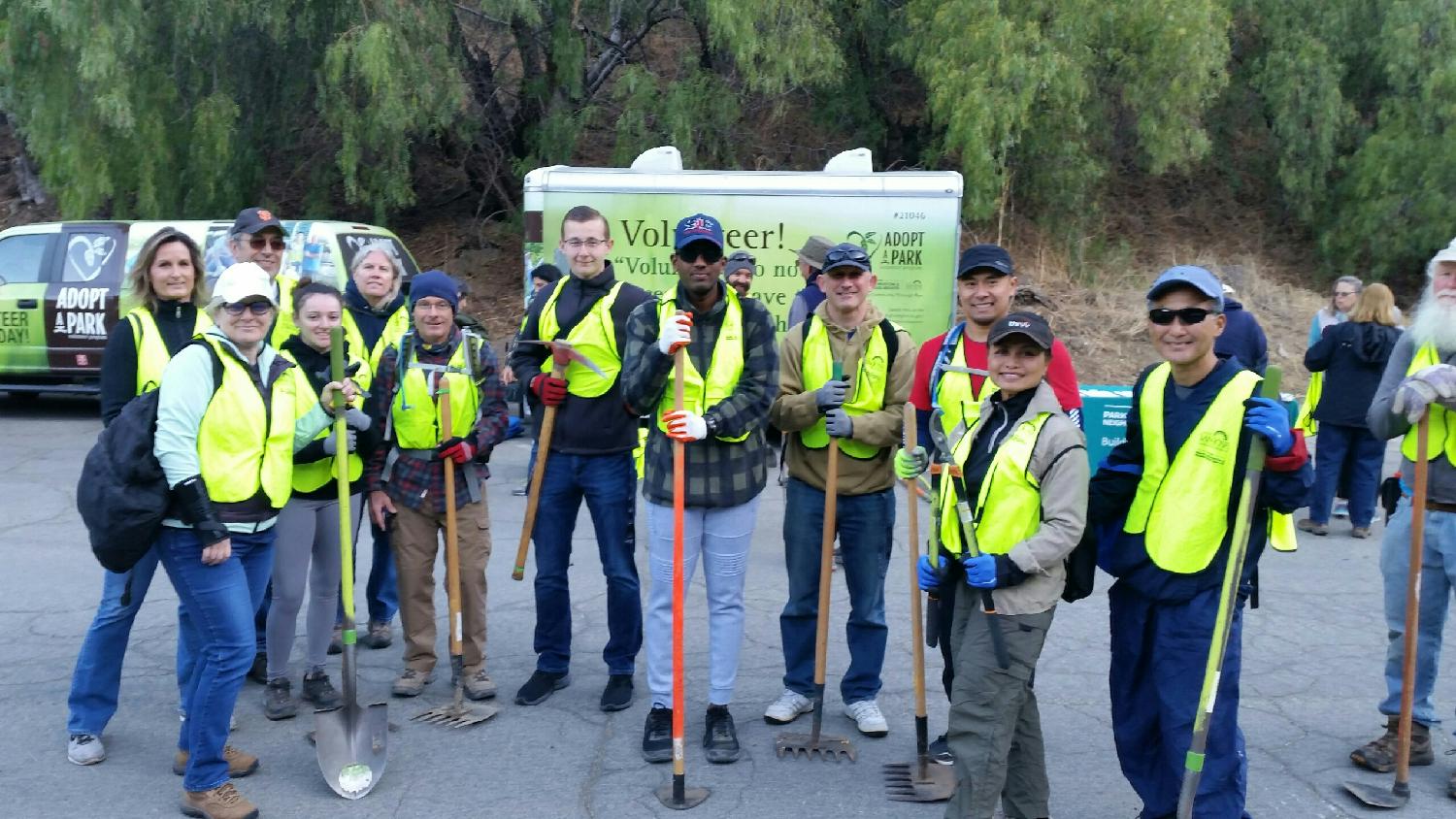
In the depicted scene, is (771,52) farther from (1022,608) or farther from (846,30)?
(1022,608)

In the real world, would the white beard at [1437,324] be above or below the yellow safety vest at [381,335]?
above

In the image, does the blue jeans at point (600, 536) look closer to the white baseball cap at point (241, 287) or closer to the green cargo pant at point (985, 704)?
the white baseball cap at point (241, 287)

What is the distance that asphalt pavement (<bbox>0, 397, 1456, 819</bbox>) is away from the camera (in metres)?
4.61

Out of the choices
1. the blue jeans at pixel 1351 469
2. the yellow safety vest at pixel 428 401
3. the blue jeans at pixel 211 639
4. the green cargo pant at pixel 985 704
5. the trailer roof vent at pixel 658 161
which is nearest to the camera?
the green cargo pant at pixel 985 704

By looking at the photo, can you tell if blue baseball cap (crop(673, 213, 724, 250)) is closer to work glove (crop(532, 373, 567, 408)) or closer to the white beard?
work glove (crop(532, 373, 567, 408))

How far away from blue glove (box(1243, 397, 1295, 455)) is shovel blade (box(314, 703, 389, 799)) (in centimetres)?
316

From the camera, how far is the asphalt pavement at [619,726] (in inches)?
181

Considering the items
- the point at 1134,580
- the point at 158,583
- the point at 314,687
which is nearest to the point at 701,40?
the point at 158,583

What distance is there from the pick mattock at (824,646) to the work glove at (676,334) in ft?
2.32

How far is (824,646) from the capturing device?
495cm

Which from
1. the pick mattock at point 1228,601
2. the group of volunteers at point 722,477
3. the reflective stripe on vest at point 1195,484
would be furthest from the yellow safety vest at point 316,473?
the pick mattock at point 1228,601

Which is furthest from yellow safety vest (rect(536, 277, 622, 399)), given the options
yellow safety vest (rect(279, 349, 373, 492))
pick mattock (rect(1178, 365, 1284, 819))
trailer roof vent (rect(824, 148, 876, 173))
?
trailer roof vent (rect(824, 148, 876, 173))

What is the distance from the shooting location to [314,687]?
546 centimetres

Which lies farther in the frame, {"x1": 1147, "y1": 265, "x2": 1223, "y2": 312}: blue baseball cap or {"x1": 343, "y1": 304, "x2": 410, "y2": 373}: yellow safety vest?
{"x1": 343, "y1": 304, "x2": 410, "y2": 373}: yellow safety vest
